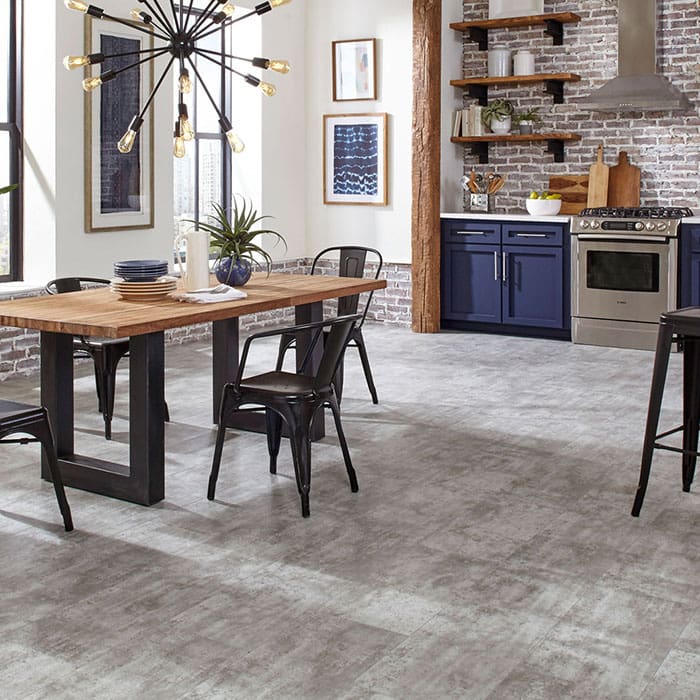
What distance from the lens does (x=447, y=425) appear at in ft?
17.2

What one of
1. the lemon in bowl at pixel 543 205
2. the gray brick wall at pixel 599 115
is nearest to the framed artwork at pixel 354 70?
the gray brick wall at pixel 599 115

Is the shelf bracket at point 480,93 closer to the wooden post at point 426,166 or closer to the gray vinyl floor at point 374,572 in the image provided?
the wooden post at point 426,166

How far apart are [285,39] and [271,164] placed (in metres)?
1.04

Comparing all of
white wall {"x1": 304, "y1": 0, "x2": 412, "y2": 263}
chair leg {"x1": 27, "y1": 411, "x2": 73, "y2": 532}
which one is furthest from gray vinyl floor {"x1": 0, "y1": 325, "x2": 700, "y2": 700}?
white wall {"x1": 304, "y1": 0, "x2": 412, "y2": 263}

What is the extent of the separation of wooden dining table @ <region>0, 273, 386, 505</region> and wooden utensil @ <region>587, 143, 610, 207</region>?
410 cm

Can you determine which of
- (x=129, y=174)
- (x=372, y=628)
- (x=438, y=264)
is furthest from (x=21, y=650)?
(x=438, y=264)

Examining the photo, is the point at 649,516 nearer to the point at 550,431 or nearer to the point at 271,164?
the point at 550,431

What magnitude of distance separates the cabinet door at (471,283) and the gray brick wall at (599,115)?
0.71 meters

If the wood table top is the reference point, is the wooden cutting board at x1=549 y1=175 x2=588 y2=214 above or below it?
above

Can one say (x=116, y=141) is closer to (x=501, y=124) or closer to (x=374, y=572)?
(x=501, y=124)

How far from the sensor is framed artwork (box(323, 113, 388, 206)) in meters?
8.55

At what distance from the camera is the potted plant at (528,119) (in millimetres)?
8328

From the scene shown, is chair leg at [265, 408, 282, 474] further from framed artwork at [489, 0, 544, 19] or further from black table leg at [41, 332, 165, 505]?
framed artwork at [489, 0, 544, 19]

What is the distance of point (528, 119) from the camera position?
8.33 meters
